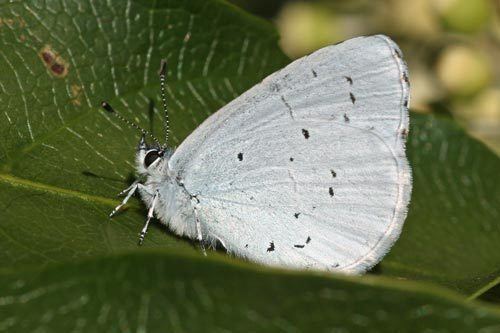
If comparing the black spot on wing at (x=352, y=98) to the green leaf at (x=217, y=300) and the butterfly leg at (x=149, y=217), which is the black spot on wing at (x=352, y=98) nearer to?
the butterfly leg at (x=149, y=217)

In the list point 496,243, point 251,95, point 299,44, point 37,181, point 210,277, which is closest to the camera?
point 210,277

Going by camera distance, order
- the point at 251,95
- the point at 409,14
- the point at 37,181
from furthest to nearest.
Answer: the point at 409,14
the point at 251,95
the point at 37,181

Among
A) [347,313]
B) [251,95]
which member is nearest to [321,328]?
[347,313]

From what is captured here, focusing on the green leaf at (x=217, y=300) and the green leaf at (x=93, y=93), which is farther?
the green leaf at (x=93, y=93)

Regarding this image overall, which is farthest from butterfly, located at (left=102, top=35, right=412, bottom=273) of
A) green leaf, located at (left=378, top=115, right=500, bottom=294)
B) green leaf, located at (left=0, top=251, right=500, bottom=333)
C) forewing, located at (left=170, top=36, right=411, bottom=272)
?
green leaf, located at (left=0, top=251, right=500, bottom=333)

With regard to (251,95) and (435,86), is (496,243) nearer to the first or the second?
(435,86)

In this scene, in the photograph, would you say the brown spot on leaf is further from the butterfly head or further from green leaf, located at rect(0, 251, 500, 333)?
green leaf, located at rect(0, 251, 500, 333)

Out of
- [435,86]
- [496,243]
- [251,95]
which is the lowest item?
[496,243]

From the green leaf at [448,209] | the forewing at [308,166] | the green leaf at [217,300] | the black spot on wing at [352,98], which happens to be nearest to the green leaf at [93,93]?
the forewing at [308,166]
